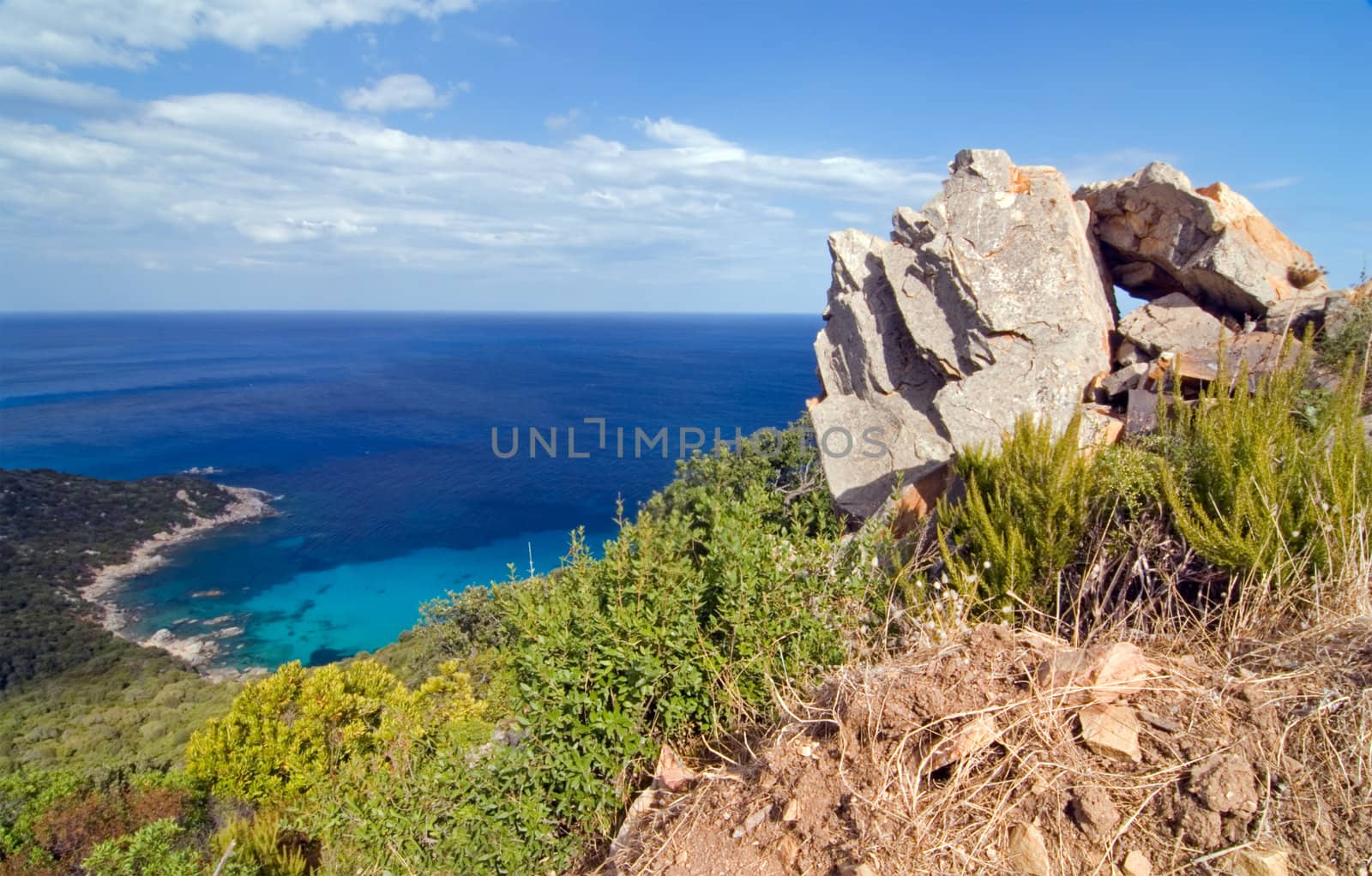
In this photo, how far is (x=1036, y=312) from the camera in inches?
353

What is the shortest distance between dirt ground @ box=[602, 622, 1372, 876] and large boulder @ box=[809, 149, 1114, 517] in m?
4.82

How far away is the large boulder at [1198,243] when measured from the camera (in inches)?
338

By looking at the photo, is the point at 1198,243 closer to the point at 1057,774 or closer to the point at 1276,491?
the point at 1276,491

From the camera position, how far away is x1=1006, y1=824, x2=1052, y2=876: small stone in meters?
2.66

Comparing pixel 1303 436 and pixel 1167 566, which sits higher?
pixel 1303 436

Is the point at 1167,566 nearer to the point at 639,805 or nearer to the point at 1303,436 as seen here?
the point at 1303,436

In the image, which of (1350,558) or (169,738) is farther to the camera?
(169,738)

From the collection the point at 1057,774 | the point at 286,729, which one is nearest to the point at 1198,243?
the point at 1057,774

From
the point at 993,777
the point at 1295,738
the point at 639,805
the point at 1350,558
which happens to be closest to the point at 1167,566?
the point at 1350,558

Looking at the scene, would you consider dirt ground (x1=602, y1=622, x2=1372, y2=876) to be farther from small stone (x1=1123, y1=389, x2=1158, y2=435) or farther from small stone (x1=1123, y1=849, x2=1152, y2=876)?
small stone (x1=1123, y1=389, x2=1158, y2=435)

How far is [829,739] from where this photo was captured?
340 cm

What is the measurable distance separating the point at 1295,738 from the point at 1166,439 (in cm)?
286

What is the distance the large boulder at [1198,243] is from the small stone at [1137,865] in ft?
26.8

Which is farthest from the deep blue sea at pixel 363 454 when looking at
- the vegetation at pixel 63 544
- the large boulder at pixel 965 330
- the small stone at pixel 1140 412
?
the small stone at pixel 1140 412
